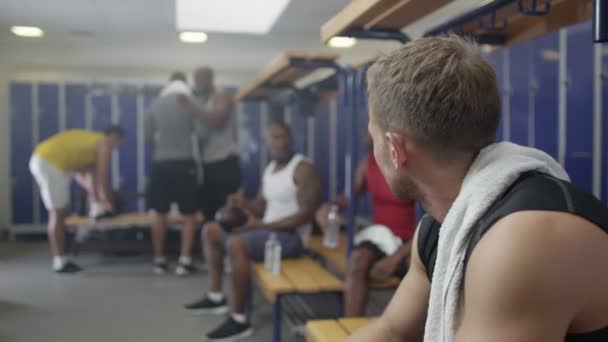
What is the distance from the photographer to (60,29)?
21.0 ft

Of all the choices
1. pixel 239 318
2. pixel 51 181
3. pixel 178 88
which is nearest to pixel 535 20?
pixel 239 318

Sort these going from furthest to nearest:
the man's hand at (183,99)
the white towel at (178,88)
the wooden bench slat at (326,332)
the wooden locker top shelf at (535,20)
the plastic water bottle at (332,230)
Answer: the white towel at (178,88) → the man's hand at (183,99) → the plastic water bottle at (332,230) → the wooden bench slat at (326,332) → the wooden locker top shelf at (535,20)

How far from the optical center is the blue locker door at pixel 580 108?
3.55 metres

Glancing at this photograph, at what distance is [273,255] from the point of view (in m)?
3.45

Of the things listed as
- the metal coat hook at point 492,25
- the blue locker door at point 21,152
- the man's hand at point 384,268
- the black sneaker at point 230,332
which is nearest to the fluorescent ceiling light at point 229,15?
the blue locker door at point 21,152

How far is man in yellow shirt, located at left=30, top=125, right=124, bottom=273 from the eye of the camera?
523 cm

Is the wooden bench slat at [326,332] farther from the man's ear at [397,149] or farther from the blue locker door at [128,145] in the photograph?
the blue locker door at [128,145]

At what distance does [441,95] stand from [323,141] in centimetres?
647

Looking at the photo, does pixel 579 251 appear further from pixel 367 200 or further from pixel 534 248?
pixel 367 200

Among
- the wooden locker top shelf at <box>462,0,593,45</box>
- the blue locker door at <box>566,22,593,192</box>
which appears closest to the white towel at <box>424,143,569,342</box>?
the wooden locker top shelf at <box>462,0,593,45</box>

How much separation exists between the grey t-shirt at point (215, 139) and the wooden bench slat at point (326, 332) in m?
3.03

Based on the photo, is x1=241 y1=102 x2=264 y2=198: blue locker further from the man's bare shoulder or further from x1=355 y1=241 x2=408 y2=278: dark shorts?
the man's bare shoulder

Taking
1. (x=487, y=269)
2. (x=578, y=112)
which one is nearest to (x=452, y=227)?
(x=487, y=269)

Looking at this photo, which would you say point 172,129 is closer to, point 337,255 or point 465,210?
point 337,255
